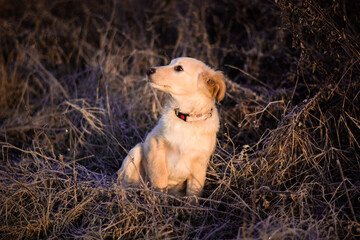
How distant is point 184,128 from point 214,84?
52 cm

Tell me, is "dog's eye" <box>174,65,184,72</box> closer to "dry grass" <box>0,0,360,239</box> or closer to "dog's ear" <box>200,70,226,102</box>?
"dog's ear" <box>200,70,226,102</box>

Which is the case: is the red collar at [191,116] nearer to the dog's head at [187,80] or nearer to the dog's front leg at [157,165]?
the dog's head at [187,80]

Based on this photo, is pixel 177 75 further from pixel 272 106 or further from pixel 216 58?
pixel 216 58

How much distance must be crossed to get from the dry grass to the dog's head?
65cm

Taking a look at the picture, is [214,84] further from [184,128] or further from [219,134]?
[219,134]

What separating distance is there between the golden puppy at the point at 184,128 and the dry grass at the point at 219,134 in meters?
0.27

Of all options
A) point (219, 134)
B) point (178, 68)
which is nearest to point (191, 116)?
point (178, 68)

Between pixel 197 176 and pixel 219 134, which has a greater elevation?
pixel 197 176

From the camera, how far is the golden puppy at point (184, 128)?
295cm

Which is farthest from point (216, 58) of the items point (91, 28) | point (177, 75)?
point (91, 28)

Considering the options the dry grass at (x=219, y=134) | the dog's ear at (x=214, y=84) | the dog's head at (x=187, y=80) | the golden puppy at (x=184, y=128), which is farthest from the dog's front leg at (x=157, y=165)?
the dog's ear at (x=214, y=84)

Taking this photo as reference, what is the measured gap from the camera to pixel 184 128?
9.74ft

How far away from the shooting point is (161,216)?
2.55 metres

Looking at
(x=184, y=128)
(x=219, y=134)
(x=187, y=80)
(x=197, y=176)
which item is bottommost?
(x=219, y=134)
